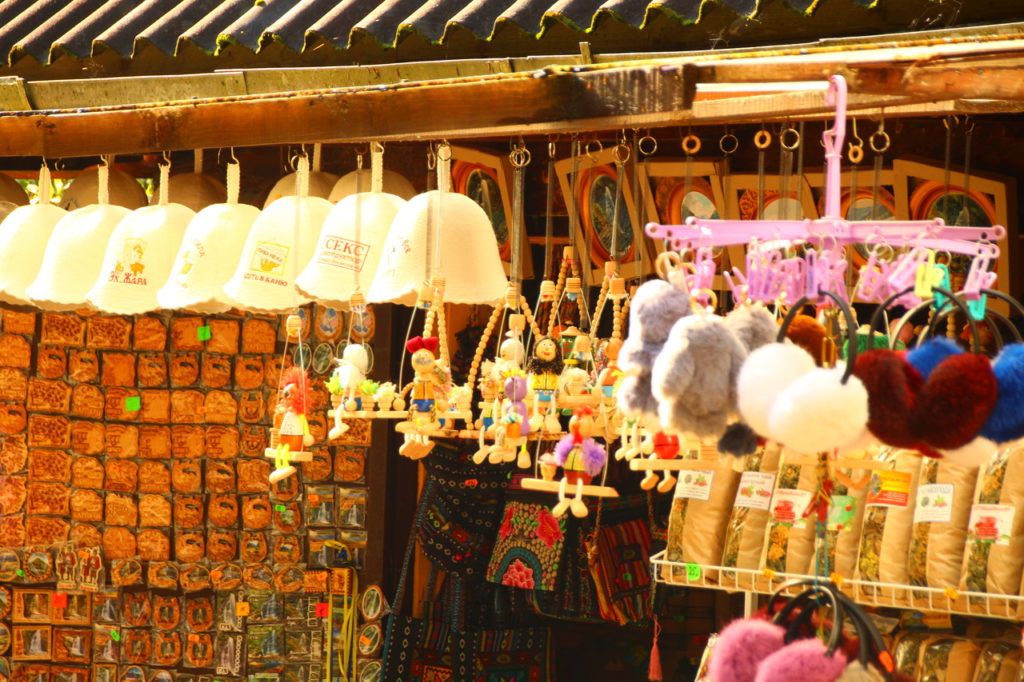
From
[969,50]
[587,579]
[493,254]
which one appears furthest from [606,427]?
[587,579]

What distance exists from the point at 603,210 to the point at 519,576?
1.58m

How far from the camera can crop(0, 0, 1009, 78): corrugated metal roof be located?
12.7 ft

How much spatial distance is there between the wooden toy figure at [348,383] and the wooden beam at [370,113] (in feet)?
2.29

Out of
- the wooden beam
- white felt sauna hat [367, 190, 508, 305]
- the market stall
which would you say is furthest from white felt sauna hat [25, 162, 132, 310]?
white felt sauna hat [367, 190, 508, 305]

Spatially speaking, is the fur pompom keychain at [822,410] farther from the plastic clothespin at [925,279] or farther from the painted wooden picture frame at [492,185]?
the painted wooden picture frame at [492,185]

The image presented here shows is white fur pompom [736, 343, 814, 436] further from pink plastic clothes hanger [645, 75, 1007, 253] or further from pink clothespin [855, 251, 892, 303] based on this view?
pink clothespin [855, 251, 892, 303]

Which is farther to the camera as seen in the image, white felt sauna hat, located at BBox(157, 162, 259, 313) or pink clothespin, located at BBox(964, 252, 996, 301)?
white felt sauna hat, located at BBox(157, 162, 259, 313)

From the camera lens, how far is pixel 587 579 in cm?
580

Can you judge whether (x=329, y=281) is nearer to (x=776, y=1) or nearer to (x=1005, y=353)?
(x=776, y=1)

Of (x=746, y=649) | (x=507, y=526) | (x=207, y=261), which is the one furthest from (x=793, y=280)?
(x=507, y=526)

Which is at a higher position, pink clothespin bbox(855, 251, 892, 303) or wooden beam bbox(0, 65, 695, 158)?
wooden beam bbox(0, 65, 695, 158)

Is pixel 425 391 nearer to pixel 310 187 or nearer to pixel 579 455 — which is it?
pixel 579 455

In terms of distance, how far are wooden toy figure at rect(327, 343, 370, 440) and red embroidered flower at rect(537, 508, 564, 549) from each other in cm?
177

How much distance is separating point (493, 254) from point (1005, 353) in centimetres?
182
